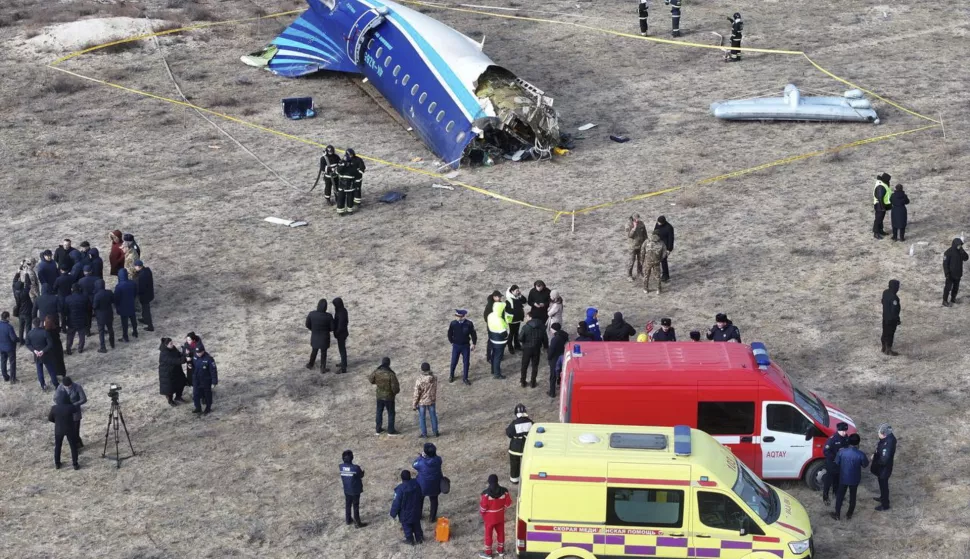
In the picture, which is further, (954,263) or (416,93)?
(416,93)

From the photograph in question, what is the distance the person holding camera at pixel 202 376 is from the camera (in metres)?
23.8

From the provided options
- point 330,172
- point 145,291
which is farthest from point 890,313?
point 145,291

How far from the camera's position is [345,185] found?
32.5 meters

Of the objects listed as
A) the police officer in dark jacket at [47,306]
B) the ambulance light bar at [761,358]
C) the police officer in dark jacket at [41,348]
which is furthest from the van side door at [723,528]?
the police officer in dark jacket at [47,306]

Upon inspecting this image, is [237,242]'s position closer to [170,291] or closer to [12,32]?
[170,291]

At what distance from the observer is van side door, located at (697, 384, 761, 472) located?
20.8m

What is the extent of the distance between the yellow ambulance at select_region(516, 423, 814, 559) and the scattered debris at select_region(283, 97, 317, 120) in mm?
22898

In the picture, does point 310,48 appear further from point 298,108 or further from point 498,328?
point 498,328

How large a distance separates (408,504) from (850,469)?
6.88 meters

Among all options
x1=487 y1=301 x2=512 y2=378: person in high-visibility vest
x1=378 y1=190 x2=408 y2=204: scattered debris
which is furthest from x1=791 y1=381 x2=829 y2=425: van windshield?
x1=378 y1=190 x2=408 y2=204: scattered debris

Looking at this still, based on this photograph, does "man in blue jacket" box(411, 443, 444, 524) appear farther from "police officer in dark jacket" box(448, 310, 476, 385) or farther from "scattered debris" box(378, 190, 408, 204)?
"scattered debris" box(378, 190, 408, 204)

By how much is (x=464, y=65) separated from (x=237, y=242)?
856 centimetres

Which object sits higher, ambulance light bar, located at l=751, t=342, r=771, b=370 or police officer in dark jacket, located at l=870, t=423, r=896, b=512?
ambulance light bar, located at l=751, t=342, r=771, b=370

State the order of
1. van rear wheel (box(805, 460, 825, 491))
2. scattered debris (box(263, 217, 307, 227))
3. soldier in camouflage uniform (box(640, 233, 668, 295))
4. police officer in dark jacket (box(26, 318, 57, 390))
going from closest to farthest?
van rear wheel (box(805, 460, 825, 491))
police officer in dark jacket (box(26, 318, 57, 390))
soldier in camouflage uniform (box(640, 233, 668, 295))
scattered debris (box(263, 217, 307, 227))
